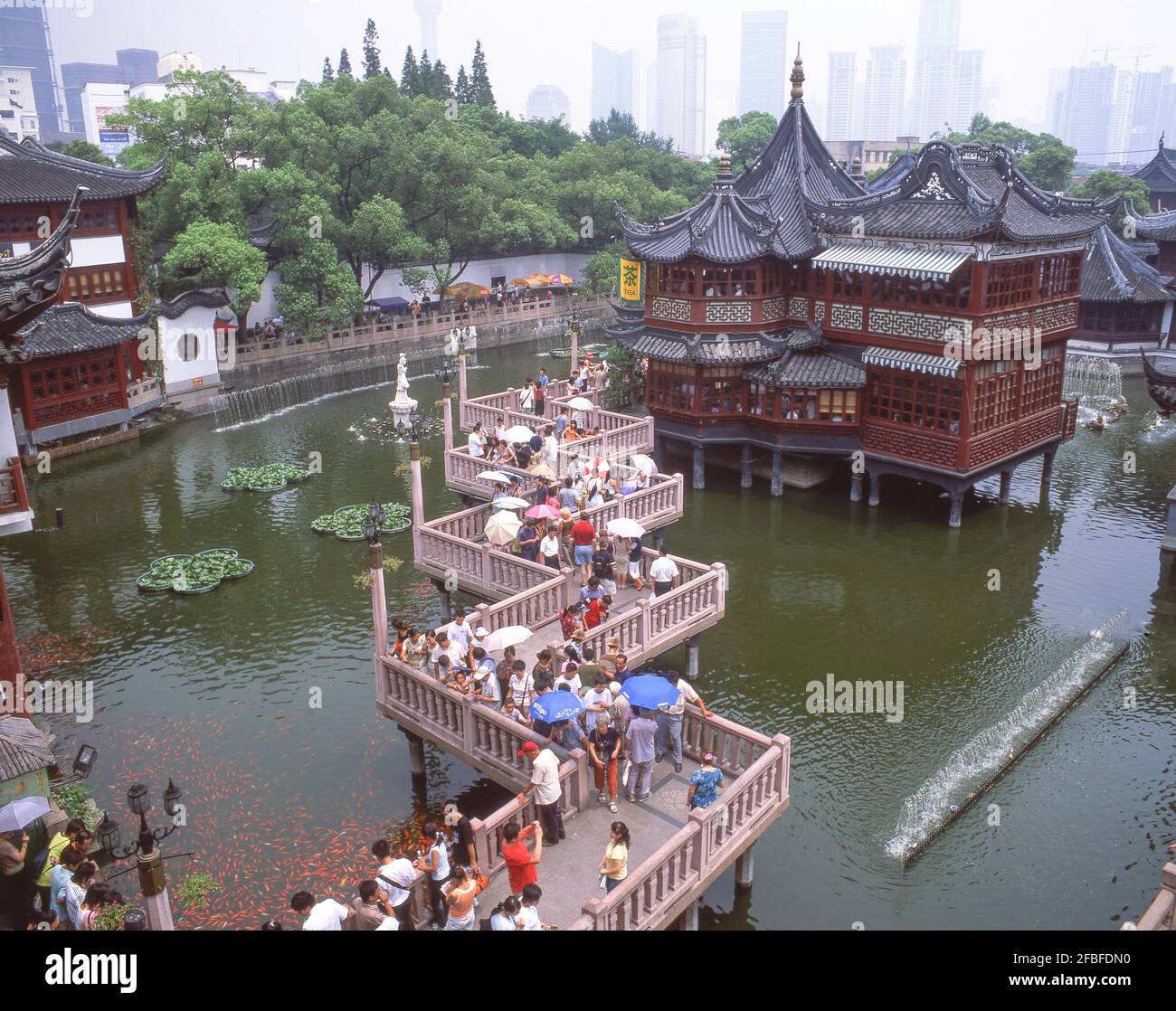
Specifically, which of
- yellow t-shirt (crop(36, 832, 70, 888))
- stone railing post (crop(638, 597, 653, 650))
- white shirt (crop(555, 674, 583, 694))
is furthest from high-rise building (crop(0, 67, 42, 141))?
white shirt (crop(555, 674, 583, 694))

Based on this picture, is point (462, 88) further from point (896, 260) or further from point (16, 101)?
point (16, 101)

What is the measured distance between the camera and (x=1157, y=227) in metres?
59.1

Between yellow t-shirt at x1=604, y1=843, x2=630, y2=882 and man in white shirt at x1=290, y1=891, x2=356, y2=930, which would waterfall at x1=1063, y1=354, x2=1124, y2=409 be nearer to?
yellow t-shirt at x1=604, y1=843, x2=630, y2=882

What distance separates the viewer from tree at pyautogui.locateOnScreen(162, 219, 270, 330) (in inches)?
1818

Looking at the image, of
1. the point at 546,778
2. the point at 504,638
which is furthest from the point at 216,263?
the point at 546,778

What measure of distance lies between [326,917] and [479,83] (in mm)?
101273

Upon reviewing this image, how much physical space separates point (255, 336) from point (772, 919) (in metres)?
47.1

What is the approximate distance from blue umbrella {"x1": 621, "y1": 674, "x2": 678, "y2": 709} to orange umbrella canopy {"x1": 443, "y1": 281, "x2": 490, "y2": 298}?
5600 cm

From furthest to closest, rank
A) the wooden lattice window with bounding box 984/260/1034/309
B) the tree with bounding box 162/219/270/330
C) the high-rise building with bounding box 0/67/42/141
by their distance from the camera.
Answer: the high-rise building with bounding box 0/67/42/141 < the tree with bounding box 162/219/270/330 < the wooden lattice window with bounding box 984/260/1034/309

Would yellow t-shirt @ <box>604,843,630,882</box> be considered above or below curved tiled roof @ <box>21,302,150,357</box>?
below

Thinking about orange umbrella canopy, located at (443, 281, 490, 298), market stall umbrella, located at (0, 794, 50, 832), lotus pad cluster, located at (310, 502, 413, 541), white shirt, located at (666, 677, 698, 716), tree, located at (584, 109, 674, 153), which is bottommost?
lotus pad cluster, located at (310, 502, 413, 541)

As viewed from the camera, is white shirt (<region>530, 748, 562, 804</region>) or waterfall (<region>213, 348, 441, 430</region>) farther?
waterfall (<region>213, 348, 441, 430</region>)

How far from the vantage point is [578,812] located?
15852mm

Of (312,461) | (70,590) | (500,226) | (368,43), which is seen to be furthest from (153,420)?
(368,43)
